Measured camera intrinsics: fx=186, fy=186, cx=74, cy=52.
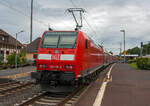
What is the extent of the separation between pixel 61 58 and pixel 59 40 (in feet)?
3.52

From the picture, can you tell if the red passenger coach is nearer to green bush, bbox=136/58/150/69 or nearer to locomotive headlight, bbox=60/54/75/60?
locomotive headlight, bbox=60/54/75/60

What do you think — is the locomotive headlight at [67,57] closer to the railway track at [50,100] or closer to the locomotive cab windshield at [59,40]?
the locomotive cab windshield at [59,40]

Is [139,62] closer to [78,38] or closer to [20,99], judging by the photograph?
[78,38]

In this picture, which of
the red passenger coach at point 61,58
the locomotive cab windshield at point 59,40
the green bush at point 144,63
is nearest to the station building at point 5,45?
the green bush at point 144,63

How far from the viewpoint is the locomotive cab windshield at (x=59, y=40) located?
896 centimetres

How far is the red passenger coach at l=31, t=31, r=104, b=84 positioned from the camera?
8.32 m

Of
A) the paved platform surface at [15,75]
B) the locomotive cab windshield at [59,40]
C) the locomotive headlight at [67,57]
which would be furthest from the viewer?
the paved platform surface at [15,75]

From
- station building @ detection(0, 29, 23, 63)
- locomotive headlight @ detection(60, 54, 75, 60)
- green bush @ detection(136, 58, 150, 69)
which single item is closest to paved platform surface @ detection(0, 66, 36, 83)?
locomotive headlight @ detection(60, 54, 75, 60)

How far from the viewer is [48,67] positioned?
8.66 meters

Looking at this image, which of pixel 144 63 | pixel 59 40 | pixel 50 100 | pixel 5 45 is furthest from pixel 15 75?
pixel 5 45

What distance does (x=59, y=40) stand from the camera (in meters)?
9.19

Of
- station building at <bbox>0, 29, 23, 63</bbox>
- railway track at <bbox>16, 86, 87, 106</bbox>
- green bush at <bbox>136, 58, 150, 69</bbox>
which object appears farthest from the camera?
station building at <bbox>0, 29, 23, 63</bbox>

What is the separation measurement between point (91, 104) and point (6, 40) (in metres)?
34.7

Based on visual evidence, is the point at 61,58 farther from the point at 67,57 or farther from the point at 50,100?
the point at 50,100
